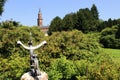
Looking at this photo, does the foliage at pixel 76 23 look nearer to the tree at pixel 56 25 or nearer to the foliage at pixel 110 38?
the tree at pixel 56 25

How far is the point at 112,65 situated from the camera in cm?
2644

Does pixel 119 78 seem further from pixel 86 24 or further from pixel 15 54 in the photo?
pixel 86 24

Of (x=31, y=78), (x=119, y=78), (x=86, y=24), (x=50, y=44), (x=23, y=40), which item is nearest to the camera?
(x=31, y=78)

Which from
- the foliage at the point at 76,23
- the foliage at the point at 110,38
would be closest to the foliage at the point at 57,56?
the foliage at the point at 110,38

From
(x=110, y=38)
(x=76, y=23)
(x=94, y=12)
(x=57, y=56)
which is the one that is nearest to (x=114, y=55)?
(x=110, y=38)

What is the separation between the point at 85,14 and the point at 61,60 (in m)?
69.9

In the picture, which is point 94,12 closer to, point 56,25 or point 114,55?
point 56,25

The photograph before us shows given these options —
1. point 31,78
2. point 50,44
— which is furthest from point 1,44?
point 31,78

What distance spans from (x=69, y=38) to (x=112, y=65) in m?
9.64

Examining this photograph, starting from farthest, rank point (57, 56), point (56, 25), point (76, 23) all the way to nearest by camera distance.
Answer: point (56, 25), point (76, 23), point (57, 56)

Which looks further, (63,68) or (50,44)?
(50,44)

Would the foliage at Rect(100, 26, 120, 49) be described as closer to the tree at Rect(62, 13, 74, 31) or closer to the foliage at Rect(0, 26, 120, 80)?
the tree at Rect(62, 13, 74, 31)

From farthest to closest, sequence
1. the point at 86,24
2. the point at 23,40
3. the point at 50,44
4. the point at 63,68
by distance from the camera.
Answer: the point at 86,24 < the point at 23,40 < the point at 50,44 < the point at 63,68

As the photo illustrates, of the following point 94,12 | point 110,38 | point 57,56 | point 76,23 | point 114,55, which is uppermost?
point 94,12
